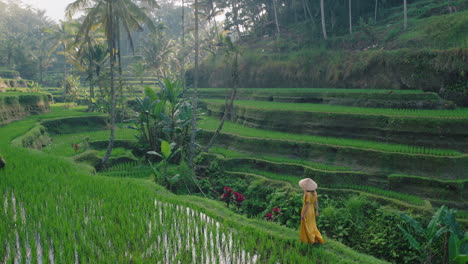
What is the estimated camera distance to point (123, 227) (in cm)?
399

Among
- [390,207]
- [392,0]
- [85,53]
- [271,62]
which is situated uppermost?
[392,0]

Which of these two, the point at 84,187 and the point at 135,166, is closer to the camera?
the point at 84,187

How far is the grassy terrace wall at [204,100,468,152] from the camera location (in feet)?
21.4

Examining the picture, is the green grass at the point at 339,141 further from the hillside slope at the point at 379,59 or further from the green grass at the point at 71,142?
the green grass at the point at 71,142

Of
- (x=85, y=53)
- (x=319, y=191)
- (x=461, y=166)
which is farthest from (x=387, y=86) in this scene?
(x=85, y=53)

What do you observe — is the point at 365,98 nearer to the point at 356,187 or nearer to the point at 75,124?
the point at 356,187

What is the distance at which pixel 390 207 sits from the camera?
5316 millimetres

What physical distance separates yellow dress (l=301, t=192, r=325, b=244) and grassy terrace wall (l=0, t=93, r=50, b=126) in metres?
11.0

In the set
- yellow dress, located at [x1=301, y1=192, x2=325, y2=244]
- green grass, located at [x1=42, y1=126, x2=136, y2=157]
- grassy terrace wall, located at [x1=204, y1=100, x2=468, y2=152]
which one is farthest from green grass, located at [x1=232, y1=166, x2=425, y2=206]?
green grass, located at [x1=42, y1=126, x2=136, y2=157]

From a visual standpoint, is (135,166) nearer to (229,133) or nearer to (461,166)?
(229,133)

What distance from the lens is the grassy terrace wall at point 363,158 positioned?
5777 millimetres

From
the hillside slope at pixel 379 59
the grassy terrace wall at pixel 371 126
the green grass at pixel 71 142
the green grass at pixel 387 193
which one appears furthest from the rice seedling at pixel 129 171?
the green grass at pixel 387 193

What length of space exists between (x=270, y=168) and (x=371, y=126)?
273cm

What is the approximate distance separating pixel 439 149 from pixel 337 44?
10.8 m
